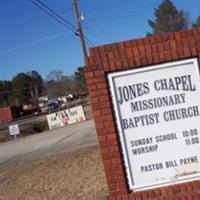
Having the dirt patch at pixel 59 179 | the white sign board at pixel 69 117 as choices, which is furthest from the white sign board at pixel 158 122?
the white sign board at pixel 69 117

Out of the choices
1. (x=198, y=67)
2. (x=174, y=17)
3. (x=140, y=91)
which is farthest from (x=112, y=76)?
(x=174, y=17)

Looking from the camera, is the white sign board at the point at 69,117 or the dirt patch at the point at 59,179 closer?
the dirt patch at the point at 59,179

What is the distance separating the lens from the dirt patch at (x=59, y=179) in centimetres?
1108

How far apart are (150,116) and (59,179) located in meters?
Answer: 6.58

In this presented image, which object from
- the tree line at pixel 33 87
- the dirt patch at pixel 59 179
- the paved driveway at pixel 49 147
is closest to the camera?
the dirt patch at pixel 59 179

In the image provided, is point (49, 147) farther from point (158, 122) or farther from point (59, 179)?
point (158, 122)

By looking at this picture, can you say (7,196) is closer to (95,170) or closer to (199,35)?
(95,170)

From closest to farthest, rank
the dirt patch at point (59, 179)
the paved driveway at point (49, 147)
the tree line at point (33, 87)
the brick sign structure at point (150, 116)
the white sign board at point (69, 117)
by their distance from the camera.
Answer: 1. the brick sign structure at point (150, 116)
2. the dirt patch at point (59, 179)
3. the paved driveway at point (49, 147)
4. the white sign board at point (69, 117)
5. the tree line at point (33, 87)

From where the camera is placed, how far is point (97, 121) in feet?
22.6

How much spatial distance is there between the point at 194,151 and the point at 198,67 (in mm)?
1018

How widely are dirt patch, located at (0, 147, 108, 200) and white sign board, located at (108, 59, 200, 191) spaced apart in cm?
308

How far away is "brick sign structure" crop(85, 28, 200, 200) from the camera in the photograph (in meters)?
6.86

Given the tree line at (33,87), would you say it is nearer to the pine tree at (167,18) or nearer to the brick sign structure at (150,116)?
the pine tree at (167,18)

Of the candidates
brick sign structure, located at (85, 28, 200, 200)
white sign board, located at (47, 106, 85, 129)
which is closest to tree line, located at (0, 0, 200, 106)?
white sign board, located at (47, 106, 85, 129)
